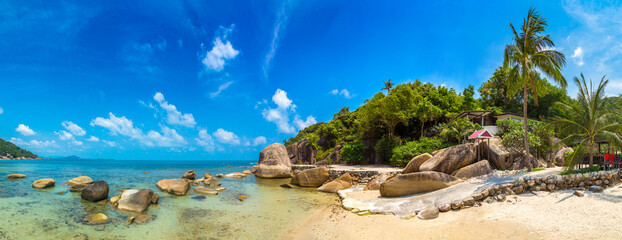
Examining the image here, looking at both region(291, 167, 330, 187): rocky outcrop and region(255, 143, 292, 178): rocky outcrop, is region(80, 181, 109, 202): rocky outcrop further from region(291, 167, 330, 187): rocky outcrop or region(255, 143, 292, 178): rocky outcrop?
region(255, 143, 292, 178): rocky outcrop

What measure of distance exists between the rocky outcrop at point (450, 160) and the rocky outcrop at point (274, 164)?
1525 centimetres

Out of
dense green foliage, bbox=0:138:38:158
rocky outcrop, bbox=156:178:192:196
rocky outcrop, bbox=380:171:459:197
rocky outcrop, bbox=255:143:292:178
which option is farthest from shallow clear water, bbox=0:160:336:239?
dense green foliage, bbox=0:138:38:158

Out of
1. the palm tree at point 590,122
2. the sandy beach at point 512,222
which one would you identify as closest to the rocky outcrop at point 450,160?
the palm tree at point 590,122

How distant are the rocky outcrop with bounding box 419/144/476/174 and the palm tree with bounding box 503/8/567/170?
112 inches

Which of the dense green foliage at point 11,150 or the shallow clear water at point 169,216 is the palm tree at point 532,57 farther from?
the dense green foliage at point 11,150

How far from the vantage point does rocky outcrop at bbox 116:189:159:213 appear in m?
11.7

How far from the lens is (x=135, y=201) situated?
475 inches

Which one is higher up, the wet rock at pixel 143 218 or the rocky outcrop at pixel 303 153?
the rocky outcrop at pixel 303 153

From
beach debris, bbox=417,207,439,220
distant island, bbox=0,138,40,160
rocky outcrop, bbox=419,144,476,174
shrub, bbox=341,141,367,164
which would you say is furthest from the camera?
distant island, bbox=0,138,40,160

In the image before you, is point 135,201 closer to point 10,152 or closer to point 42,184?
point 42,184

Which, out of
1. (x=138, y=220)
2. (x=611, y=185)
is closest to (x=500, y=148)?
(x=611, y=185)

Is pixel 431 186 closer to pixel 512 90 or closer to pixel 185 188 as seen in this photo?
pixel 512 90

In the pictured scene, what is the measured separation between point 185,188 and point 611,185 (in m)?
19.9

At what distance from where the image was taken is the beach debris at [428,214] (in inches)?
342
